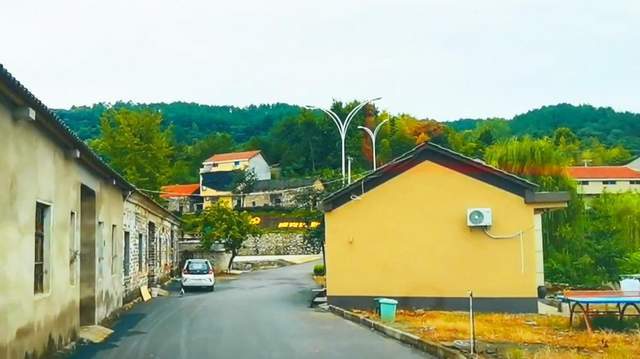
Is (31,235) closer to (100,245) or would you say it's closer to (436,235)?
(100,245)

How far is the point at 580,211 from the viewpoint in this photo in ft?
121

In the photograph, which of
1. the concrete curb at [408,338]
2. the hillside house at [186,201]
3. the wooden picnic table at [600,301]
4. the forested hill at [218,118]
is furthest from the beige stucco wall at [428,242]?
the forested hill at [218,118]

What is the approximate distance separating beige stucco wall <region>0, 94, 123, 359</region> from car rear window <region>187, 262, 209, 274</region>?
725 inches

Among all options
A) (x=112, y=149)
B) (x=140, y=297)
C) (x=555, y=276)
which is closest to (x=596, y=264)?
(x=555, y=276)

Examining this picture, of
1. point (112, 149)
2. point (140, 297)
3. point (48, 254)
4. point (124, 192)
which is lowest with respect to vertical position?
point (140, 297)

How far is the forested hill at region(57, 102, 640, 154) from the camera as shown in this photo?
4422 inches

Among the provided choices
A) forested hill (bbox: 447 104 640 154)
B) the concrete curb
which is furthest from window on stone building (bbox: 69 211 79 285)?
forested hill (bbox: 447 104 640 154)

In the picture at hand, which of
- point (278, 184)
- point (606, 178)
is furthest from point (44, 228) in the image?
point (606, 178)

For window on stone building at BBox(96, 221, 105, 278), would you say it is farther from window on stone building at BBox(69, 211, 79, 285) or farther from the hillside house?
the hillside house

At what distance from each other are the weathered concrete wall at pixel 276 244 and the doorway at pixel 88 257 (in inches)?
1934

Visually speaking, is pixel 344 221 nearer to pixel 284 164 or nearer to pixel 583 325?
pixel 583 325

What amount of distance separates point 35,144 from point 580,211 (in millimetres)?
31374

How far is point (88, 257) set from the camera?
17.4 metres

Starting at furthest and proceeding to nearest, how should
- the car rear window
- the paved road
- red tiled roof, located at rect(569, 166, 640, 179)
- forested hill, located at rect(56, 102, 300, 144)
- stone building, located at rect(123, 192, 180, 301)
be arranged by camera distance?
forested hill, located at rect(56, 102, 300, 144) → red tiled roof, located at rect(569, 166, 640, 179) → the car rear window → stone building, located at rect(123, 192, 180, 301) → the paved road
